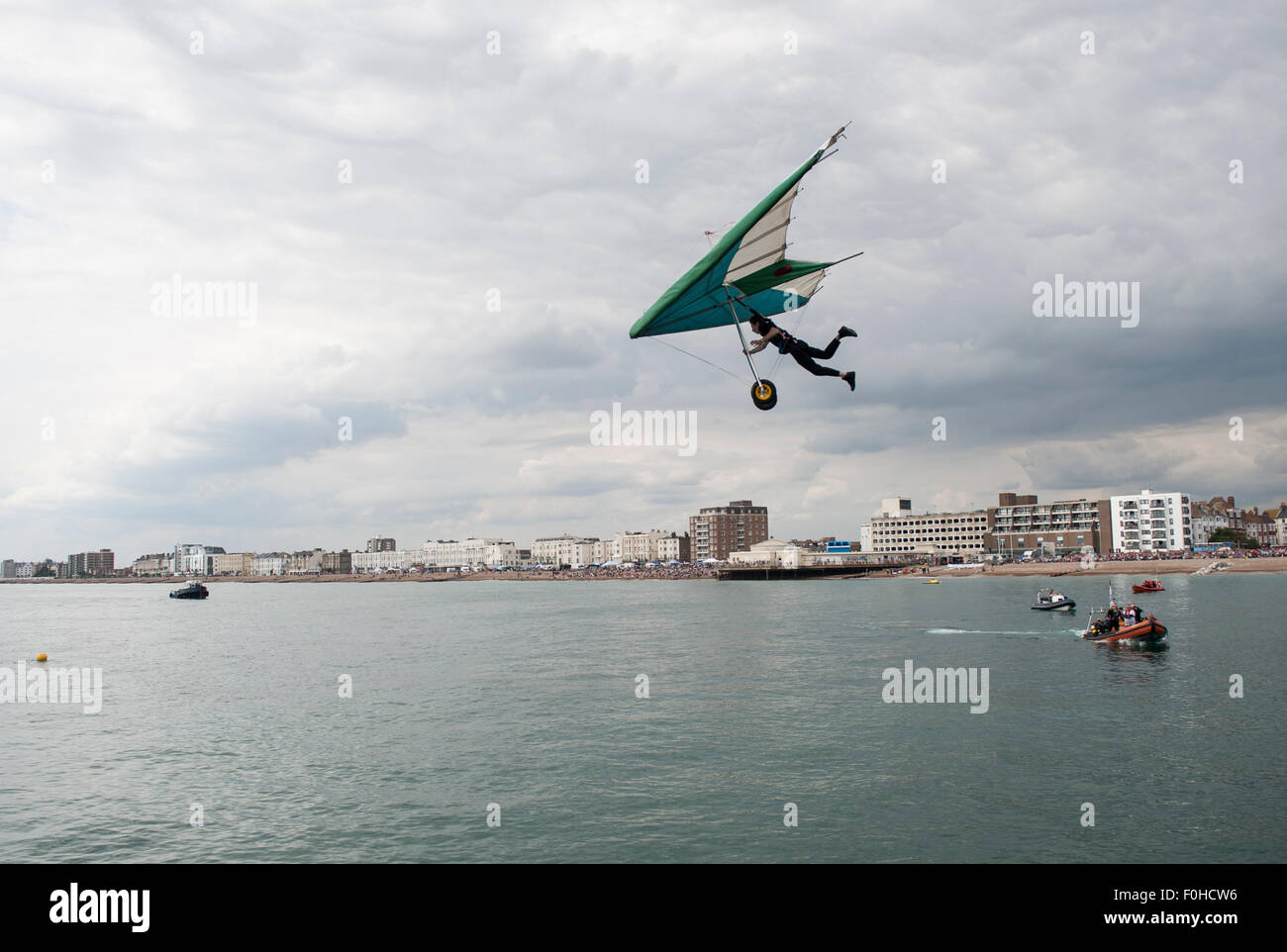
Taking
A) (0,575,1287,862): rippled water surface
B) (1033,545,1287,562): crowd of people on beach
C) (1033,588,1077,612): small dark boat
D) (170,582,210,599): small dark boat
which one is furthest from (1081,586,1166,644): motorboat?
(170,582,210,599): small dark boat

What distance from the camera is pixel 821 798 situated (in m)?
25.0

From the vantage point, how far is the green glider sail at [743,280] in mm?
7059

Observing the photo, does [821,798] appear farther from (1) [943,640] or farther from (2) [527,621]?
(2) [527,621]

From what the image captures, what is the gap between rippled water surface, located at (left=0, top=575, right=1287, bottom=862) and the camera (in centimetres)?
2227

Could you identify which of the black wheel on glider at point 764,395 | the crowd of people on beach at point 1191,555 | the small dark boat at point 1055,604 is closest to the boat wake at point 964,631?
the small dark boat at point 1055,604

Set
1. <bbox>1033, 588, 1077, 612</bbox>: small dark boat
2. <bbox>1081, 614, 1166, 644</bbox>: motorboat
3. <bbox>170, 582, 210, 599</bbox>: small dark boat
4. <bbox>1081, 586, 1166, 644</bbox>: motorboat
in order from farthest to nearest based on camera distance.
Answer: <bbox>170, 582, 210, 599</bbox>: small dark boat → <bbox>1033, 588, 1077, 612</bbox>: small dark boat → <bbox>1081, 586, 1166, 644</bbox>: motorboat → <bbox>1081, 614, 1166, 644</bbox>: motorboat

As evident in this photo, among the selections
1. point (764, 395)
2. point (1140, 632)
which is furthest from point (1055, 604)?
point (764, 395)

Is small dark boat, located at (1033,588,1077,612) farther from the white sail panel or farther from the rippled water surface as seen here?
the white sail panel

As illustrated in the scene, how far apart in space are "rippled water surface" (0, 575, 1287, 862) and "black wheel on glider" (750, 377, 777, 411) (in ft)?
54.5

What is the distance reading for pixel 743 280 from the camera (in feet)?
24.4

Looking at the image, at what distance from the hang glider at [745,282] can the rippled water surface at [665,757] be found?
55.5 feet

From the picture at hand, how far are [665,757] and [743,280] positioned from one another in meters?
25.6

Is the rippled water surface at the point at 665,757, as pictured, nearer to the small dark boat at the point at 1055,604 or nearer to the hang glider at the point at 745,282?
the hang glider at the point at 745,282
